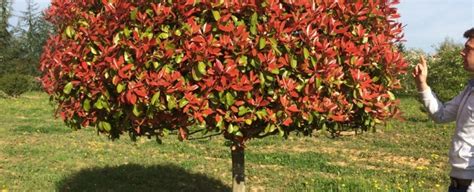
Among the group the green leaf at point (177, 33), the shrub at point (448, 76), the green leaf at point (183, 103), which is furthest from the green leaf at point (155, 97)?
the shrub at point (448, 76)

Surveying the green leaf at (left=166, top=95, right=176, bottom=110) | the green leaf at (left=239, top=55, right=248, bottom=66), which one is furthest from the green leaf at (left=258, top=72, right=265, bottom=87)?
the green leaf at (left=166, top=95, right=176, bottom=110)

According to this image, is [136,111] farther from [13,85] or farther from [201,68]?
[13,85]

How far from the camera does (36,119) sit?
1588 centimetres

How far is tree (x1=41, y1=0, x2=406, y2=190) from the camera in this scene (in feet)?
12.6

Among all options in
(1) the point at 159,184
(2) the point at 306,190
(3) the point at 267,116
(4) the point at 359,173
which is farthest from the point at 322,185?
(3) the point at 267,116

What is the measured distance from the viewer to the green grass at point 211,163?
744cm

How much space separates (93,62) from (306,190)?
4.04 meters

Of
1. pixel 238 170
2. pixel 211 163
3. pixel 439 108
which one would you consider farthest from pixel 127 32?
pixel 211 163

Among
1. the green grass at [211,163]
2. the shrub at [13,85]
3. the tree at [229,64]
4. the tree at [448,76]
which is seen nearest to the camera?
the tree at [229,64]

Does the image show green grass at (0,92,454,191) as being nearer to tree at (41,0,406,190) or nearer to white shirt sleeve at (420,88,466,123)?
tree at (41,0,406,190)

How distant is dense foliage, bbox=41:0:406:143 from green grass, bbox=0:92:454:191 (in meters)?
2.64

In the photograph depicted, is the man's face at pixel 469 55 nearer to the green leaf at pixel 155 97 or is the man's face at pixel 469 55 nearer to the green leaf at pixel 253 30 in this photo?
the green leaf at pixel 253 30

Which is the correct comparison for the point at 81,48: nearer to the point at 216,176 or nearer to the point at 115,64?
the point at 115,64

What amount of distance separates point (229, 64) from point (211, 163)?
17.4ft
